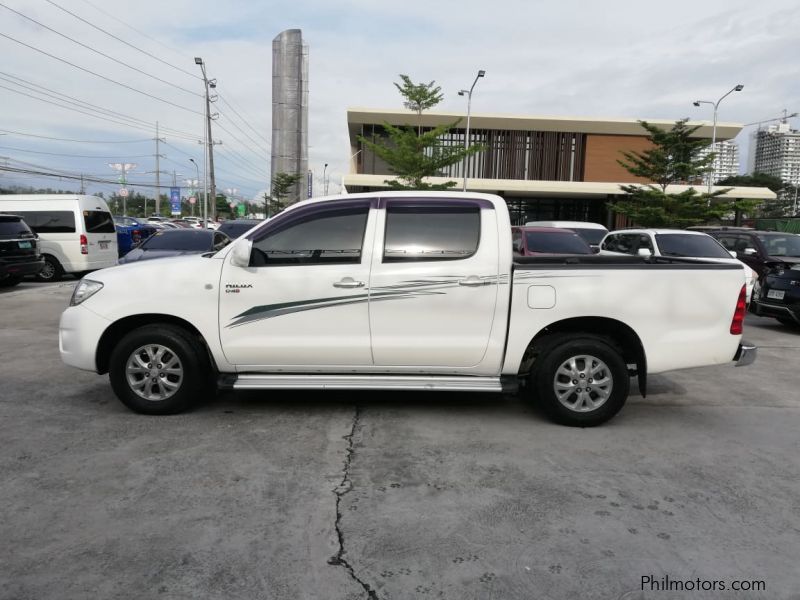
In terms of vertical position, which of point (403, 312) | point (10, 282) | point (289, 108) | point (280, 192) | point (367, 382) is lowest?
point (10, 282)

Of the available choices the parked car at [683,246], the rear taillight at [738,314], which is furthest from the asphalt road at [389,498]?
the parked car at [683,246]

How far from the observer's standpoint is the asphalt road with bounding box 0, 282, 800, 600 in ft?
9.89

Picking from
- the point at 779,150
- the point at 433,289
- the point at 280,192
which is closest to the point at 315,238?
the point at 433,289

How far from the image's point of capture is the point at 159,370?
5.31m

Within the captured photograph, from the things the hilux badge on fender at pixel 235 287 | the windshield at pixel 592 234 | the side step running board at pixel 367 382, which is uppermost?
the windshield at pixel 592 234

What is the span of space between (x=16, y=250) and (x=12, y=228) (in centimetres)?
51

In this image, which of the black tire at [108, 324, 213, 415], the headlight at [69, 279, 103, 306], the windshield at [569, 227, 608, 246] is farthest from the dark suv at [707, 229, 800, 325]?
the headlight at [69, 279, 103, 306]

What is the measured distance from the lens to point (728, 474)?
14.2ft

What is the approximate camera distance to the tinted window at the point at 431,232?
5.17 m

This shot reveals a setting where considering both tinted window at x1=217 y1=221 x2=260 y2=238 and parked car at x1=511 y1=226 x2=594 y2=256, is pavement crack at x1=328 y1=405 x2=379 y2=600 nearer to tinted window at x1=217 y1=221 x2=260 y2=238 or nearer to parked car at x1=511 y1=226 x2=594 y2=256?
parked car at x1=511 y1=226 x2=594 y2=256

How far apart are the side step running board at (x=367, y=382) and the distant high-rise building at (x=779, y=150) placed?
12585 centimetres

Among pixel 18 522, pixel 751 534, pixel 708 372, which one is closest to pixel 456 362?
pixel 751 534

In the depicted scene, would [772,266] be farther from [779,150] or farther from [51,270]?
[779,150]

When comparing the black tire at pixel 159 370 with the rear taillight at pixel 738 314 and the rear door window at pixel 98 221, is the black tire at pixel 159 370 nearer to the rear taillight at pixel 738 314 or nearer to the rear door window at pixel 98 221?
the rear taillight at pixel 738 314
